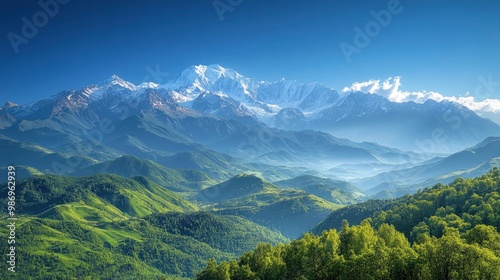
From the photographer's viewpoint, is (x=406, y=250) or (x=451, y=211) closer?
(x=406, y=250)

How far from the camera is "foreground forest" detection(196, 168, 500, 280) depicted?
284 ft

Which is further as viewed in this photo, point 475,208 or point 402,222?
point 402,222

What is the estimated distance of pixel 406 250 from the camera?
10231 centimetres

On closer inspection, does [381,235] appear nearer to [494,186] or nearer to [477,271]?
[477,271]

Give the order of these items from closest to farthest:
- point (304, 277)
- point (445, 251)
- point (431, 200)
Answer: point (445, 251) → point (304, 277) → point (431, 200)

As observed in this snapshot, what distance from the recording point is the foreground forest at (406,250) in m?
86.4

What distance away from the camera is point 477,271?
81188 millimetres

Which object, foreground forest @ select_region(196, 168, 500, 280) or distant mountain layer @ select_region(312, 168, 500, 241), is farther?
distant mountain layer @ select_region(312, 168, 500, 241)

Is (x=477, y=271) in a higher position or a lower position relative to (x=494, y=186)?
lower

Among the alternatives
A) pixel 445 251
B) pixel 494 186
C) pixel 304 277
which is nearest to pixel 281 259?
pixel 304 277

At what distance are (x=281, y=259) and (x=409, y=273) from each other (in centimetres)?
4454

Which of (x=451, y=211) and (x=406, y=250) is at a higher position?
(x=451, y=211)

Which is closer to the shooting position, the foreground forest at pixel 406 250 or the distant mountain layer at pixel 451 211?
the foreground forest at pixel 406 250

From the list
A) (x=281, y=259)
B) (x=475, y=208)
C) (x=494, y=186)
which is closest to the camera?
(x=281, y=259)
